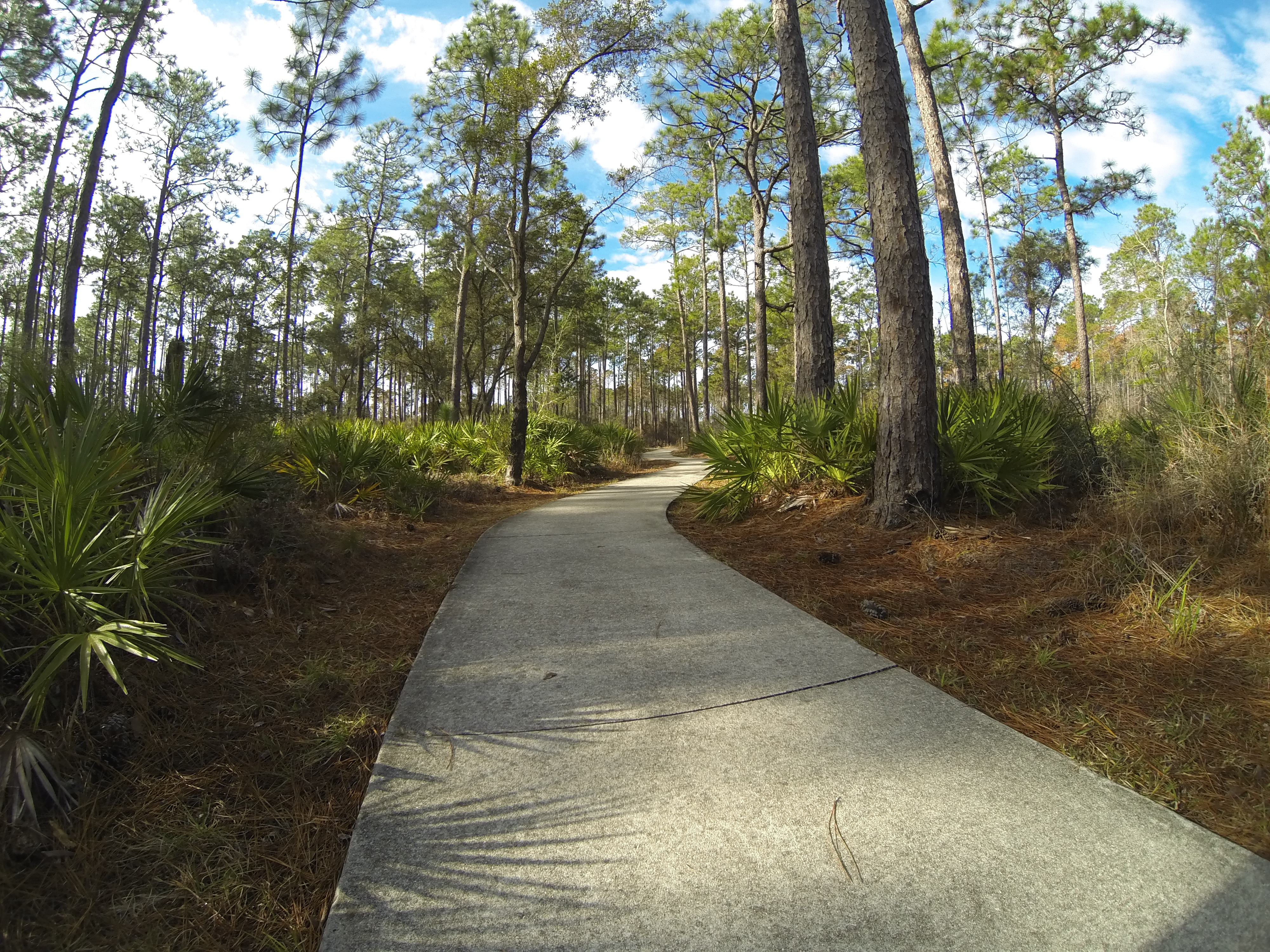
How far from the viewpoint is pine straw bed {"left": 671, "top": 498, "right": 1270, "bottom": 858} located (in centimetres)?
197

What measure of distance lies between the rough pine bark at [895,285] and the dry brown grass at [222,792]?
3.97m

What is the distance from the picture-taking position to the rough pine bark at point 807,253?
7.81m

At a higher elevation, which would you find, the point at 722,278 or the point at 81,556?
the point at 722,278

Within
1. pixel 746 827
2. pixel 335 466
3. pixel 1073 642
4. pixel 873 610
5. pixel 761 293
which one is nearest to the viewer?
pixel 746 827

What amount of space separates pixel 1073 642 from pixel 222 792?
3615 millimetres

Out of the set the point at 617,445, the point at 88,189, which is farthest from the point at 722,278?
the point at 88,189

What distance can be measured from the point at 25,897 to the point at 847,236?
65.2 feet

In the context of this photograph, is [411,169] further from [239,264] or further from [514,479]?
[514,479]

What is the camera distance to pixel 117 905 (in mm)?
1444

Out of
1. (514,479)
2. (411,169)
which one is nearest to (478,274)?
(411,169)

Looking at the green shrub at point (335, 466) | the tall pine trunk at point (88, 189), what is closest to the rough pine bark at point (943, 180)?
the green shrub at point (335, 466)

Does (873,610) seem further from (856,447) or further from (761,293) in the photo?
(761,293)

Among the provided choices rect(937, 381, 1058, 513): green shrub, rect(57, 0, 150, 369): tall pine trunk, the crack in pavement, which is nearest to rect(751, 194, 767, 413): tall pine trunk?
rect(937, 381, 1058, 513): green shrub

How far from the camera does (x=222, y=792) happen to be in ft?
6.21
